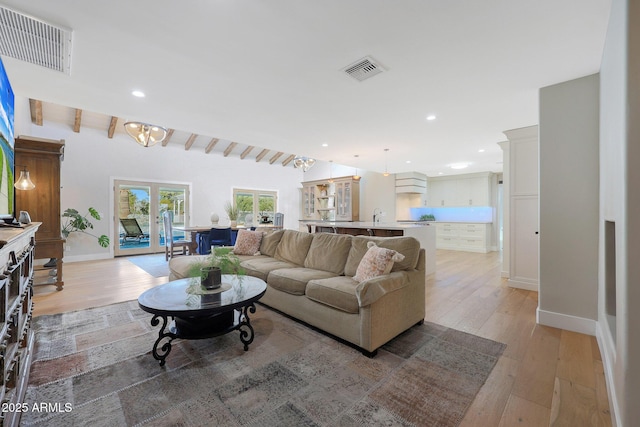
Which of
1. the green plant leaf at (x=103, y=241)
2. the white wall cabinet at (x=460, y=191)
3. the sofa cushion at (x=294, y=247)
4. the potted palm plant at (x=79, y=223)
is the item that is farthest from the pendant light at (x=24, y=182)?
the white wall cabinet at (x=460, y=191)

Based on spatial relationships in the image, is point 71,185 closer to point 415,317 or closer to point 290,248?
point 290,248

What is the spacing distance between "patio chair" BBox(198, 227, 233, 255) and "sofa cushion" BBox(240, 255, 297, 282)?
2121 mm

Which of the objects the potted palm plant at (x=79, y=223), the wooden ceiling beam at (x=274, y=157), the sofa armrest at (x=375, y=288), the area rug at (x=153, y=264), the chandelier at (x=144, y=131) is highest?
the wooden ceiling beam at (x=274, y=157)

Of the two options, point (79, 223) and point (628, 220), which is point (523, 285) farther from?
point (79, 223)

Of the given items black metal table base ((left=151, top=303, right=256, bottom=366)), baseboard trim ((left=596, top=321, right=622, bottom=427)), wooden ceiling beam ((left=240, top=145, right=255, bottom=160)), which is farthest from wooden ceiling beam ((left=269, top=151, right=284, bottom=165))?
baseboard trim ((left=596, top=321, right=622, bottom=427))

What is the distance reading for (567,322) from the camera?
2672 mm

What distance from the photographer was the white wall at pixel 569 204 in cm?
254

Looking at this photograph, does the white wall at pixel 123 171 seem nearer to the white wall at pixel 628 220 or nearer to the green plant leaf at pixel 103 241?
the green plant leaf at pixel 103 241

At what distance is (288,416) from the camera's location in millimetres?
1532

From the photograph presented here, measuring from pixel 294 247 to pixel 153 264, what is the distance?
395 centimetres

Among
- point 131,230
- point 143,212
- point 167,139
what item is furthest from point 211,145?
point 131,230

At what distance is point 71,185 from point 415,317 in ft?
25.2

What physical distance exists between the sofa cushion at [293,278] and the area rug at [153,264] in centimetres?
298

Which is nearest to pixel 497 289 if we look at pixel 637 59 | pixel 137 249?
pixel 637 59
